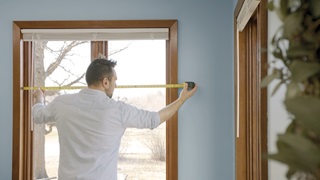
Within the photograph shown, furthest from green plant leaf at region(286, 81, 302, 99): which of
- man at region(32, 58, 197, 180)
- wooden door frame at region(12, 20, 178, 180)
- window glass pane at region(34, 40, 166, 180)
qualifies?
window glass pane at region(34, 40, 166, 180)

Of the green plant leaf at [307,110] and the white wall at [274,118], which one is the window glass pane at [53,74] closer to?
the white wall at [274,118]

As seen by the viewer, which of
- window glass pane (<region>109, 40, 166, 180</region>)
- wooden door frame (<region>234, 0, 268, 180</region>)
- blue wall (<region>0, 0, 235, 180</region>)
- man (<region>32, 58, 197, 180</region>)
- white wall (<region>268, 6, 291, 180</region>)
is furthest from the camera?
window glass pane (<region>109, 40, 166, 180</region>)

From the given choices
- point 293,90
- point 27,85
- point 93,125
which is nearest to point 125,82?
point 27,85

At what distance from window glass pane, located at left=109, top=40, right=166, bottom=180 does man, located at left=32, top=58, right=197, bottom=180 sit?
0.85m

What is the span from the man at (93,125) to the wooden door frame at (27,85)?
800mm

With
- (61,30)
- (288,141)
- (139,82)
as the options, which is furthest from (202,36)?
(288,141)

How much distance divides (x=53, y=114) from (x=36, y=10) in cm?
116

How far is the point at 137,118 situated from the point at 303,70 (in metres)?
1.93

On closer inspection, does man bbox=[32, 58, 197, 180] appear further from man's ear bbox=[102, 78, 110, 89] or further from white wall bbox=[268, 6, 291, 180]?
white wall bbox=[268, 6, 291, 180]

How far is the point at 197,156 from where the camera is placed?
3.18 metres

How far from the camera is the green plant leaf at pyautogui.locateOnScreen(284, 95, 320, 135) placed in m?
0.44

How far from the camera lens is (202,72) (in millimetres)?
3170

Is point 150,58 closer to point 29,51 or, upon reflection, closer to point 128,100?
point 128,100

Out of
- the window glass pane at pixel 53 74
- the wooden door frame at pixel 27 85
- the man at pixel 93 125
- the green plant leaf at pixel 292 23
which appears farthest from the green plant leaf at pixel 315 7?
the window glass pane at pixel 53 74
